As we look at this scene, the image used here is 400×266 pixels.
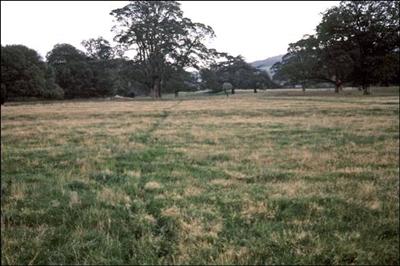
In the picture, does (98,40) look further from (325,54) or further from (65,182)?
(65,182)

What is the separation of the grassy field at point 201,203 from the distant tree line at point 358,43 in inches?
2016

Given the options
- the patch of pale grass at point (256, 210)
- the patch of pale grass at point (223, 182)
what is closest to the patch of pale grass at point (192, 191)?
the patch of pale grass at point (223, 182)

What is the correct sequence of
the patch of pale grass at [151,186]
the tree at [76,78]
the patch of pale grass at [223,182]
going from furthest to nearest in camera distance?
the tree at [76,78] < the patch of pale grass at [223,182] < the patch of pale grass at [151,186]

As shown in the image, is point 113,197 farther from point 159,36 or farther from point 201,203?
point 159,36

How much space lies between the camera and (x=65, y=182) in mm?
9070

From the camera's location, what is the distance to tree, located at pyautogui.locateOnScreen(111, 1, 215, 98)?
60.6 metres

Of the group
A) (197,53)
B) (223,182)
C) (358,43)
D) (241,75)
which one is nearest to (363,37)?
(358,43)

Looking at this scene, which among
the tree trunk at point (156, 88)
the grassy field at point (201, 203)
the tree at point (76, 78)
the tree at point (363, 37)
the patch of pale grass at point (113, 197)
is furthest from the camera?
the tree at point (76, 78)

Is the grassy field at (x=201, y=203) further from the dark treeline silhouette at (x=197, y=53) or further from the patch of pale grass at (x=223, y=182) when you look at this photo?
the dark treeline silhouette at (x=197, y=53)

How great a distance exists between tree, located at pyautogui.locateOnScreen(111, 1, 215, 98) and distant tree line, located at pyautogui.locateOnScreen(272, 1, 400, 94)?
18.6m

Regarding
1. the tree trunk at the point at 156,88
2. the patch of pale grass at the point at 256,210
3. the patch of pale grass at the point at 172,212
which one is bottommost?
the patch of pale grass at the point at 256,210

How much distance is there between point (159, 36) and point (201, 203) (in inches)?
2241

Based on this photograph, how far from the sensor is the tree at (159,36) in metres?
60.6

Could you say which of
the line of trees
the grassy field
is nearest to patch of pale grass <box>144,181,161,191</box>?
the grassy field
